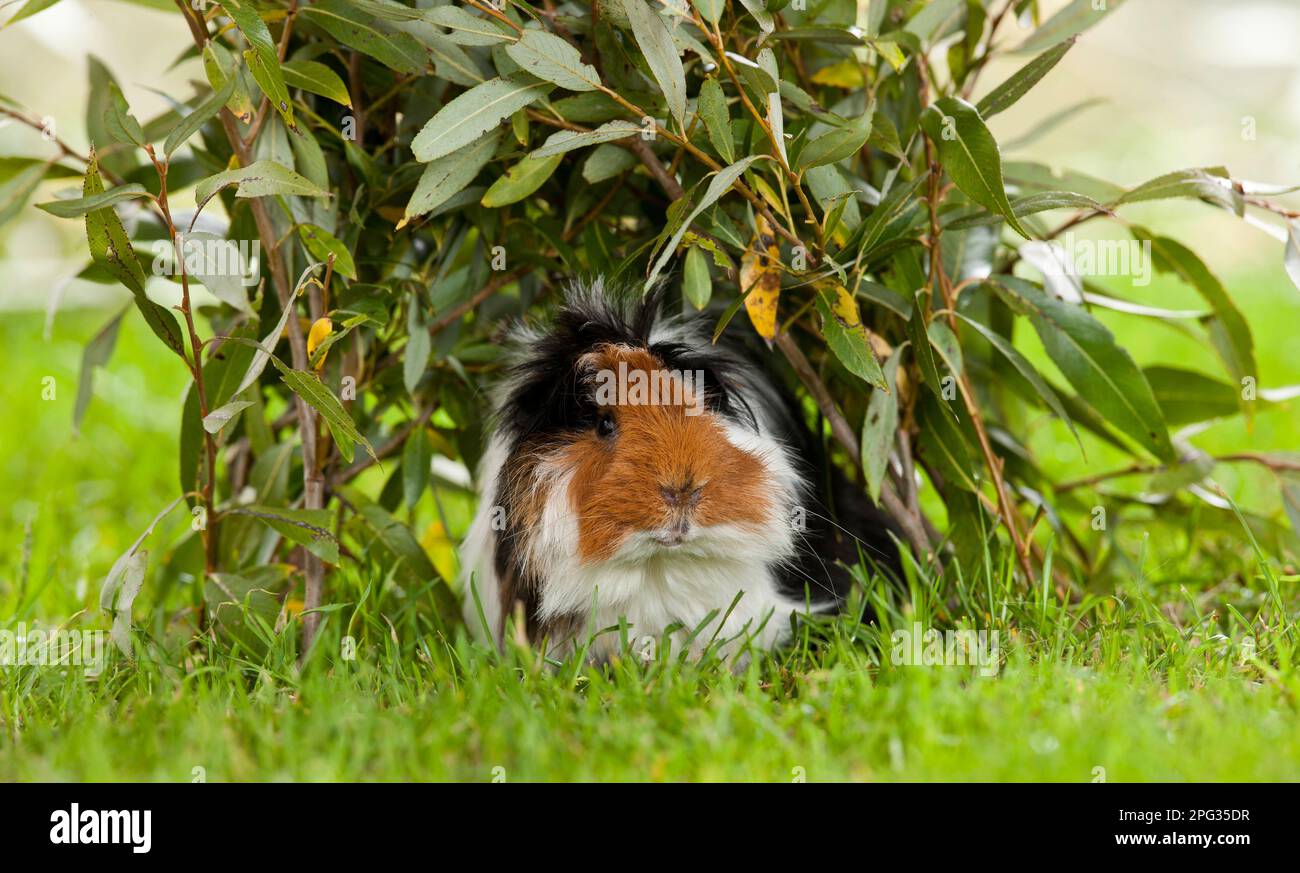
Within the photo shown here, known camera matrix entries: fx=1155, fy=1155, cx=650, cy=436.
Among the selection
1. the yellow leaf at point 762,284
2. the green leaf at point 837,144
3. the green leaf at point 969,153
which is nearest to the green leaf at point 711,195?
the green leaf at point 837,144

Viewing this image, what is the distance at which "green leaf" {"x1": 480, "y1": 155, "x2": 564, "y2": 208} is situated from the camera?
2.28m

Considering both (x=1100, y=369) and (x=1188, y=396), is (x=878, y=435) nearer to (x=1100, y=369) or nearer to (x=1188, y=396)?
(x=1100, y=369)

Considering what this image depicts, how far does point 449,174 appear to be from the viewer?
7.57 feet

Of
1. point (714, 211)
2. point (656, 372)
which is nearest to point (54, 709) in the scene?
point (656, 372)

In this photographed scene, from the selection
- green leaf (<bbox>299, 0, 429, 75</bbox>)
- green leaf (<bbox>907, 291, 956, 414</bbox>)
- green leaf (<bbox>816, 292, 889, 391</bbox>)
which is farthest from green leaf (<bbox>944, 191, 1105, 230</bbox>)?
green leaf (<bbox>299, 0, 429, 75</bbox>)

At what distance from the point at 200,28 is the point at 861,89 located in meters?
1.46

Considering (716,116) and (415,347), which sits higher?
(716,116)

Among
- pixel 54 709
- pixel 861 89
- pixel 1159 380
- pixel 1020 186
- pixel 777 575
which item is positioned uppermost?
pixel 861 89

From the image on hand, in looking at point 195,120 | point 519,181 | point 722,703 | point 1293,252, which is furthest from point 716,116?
point 1293,252

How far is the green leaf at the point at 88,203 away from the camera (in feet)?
6.78

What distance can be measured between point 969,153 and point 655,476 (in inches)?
33.3

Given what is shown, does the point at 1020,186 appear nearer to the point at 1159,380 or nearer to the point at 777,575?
the point at 1159,380

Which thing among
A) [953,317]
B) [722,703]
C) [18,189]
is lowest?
[722,703]
